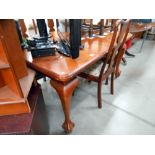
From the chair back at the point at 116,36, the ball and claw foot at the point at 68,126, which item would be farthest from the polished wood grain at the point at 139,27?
the ball and claw foot at the point at 68,126

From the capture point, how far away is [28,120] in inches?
33.4

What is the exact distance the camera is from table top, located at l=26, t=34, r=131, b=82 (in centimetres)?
100

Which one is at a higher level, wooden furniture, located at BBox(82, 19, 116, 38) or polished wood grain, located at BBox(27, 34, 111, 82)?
wooden furniture, located at BBox(82, 19, 116, 38)

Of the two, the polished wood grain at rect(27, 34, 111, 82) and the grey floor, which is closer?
the polished wood grain at rect(27, 34, 111, 82)

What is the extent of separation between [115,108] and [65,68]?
3.15ft

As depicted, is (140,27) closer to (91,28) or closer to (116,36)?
(91,28)

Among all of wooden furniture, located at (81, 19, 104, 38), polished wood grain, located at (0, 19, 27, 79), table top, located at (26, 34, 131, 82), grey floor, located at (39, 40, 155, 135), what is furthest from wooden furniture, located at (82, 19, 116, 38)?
polished wood grain, located at (0, 19, 27, 79)

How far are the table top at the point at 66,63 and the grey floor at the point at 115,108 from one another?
704mm

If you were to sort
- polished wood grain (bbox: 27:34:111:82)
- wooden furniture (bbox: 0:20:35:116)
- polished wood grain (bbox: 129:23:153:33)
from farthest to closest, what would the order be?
polished wood grain (bbox: 129:23:153:33), polished wood grain (bbox: 27:34:111:82), wooden furniture (bbox: 0:20:35:116)

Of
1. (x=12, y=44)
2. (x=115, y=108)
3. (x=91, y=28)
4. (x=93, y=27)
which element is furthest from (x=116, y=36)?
(x=12, y=44)

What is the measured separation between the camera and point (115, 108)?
1.66 metres

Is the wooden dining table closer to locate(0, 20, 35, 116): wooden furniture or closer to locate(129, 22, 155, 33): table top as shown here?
locate(0, 20, 35, 116): wooden furniture

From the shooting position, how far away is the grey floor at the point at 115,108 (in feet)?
4.69
